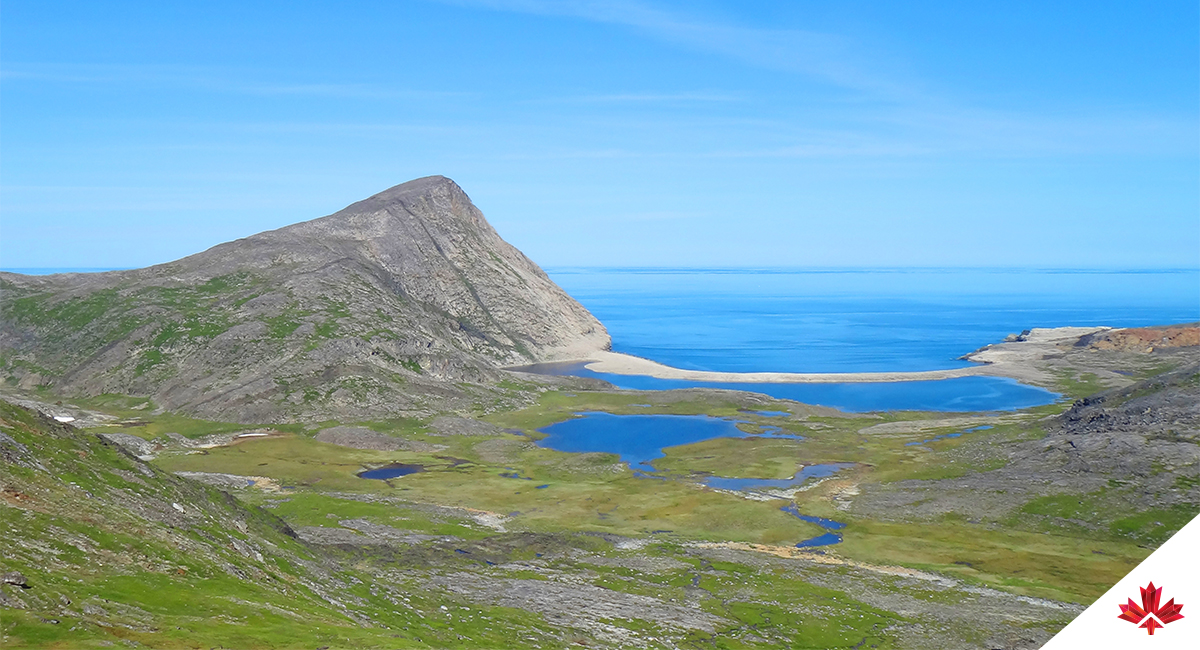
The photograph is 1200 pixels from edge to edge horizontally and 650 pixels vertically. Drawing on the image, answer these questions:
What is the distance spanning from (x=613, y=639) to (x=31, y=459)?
42461 millimetres

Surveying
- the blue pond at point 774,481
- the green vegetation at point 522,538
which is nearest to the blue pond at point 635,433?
the green vegetation at point 522,538

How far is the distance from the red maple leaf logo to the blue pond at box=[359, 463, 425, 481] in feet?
440

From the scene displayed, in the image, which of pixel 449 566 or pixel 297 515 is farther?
pixel 297 515

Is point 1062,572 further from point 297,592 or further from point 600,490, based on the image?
point 297,592

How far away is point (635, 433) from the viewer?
180625 mm

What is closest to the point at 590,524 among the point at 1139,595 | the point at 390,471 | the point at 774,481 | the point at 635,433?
the point at 774,481

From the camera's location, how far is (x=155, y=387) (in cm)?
19125

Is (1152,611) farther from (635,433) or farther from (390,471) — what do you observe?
(635,433)

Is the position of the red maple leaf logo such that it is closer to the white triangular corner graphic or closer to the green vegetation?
the white triangular corner graphic

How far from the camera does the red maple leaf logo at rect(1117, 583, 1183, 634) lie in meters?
8.84

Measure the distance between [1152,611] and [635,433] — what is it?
568ft

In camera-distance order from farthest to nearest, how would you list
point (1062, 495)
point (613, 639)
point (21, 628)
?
1. point (1062, 495)
2. point (613, 639)
3. point (21, 628)

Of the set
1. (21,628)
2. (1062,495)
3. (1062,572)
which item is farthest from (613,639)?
(1062,495)

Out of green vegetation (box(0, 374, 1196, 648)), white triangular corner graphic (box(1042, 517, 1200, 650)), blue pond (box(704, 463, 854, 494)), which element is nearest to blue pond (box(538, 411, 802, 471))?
green vegetation (box(0, 374, 1196, 648))
